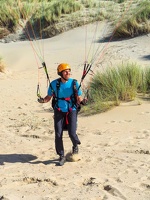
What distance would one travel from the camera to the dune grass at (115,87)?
378 inches

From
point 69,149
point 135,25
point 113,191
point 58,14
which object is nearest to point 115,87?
point 69,149

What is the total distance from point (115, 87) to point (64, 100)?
3.66 m

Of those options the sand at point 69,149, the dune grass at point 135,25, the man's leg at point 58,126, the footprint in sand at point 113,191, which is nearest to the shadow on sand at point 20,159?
the sand at point 69,149

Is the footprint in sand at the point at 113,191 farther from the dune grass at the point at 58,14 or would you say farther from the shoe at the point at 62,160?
the dune grass at the point at 58,14

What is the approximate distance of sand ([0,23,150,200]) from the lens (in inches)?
220

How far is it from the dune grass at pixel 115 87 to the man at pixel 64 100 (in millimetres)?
2935

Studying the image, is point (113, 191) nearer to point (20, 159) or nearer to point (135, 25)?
point (20, 159)

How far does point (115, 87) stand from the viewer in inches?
392

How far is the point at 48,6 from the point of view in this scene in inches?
857

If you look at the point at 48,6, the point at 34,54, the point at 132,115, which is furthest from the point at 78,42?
the point at 132,115

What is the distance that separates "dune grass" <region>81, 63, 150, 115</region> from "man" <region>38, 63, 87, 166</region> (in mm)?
2935

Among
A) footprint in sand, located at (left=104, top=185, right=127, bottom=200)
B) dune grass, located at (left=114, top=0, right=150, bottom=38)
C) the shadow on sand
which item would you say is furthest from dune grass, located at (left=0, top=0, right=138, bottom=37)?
footprint in sand, located at (left=104, top=185, right=127, bottom=200)

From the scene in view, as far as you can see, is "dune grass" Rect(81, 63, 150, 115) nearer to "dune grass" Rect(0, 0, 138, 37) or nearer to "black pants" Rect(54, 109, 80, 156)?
"black pants" Rect(54, 109, 80, 156)

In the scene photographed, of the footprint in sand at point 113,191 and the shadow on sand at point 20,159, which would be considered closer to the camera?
the footprint in sand at point 113,191
